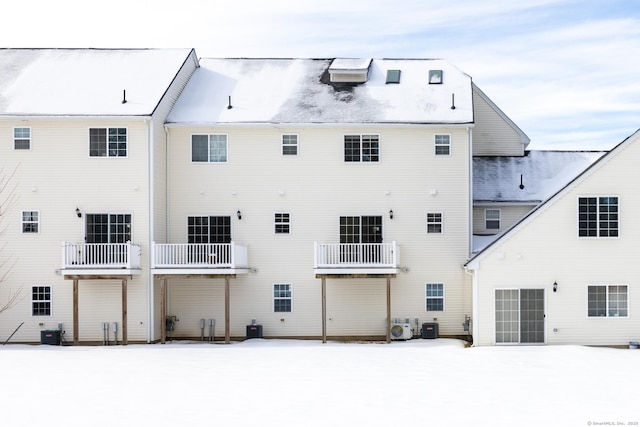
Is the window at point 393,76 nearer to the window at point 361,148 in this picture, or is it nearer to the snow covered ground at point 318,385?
the window at point 361,148

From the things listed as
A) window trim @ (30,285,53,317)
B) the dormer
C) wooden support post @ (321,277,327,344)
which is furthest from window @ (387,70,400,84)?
window trim @ (30,285,53,317)

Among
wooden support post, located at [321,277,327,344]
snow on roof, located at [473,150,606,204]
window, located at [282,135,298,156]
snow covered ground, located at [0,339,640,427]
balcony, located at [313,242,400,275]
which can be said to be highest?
window, located at [282,135,298,156]

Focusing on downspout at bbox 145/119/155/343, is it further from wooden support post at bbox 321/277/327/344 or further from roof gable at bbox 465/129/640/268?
roof gable at bbox 465/129/640/268

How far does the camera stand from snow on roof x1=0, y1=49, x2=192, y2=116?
3659 centimetres

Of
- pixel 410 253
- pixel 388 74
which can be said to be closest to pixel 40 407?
pixel 410 253

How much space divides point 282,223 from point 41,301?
961cm

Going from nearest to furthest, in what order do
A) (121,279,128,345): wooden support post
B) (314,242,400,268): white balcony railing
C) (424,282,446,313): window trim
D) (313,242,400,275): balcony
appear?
(121,279,128,345): wooden support post
(313,242,400,275): balcony
(314,242,400,268): white balcony railing
(424,282,446,313): window trim

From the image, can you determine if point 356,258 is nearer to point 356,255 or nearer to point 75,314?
point 356,255

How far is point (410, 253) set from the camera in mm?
37250

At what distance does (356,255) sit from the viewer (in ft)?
121

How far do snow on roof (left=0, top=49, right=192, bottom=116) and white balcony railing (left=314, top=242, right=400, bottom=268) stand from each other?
8457 mm

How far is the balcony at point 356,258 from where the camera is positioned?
3556cm

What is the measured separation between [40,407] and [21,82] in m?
20.7

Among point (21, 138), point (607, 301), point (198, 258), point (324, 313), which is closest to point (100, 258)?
point (198, 258)
